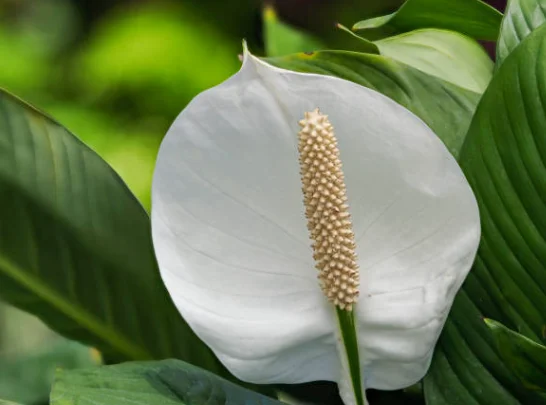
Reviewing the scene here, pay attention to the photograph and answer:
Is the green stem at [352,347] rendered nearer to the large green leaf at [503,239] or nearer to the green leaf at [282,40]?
the large green leaf at [503,239]

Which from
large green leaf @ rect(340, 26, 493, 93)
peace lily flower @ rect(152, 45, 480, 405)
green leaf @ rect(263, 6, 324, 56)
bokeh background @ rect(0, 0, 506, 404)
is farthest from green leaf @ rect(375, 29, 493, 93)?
bokeh background @ rect(0, 0, 506, 404)

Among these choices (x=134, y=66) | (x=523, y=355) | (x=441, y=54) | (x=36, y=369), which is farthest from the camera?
(x=134, y=66)

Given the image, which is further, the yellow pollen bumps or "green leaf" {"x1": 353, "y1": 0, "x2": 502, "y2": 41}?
"green leaf" {"x1": 353, "y1": 0, "x2": 502, "y2": 41}

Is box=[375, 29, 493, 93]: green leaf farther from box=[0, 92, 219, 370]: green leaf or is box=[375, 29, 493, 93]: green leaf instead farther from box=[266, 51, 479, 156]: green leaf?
box=[0, 92, 219, 370]: green leaf

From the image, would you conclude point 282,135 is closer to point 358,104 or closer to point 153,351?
point 358,104

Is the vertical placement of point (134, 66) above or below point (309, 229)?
below

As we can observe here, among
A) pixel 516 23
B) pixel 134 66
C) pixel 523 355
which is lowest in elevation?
pixel 134 66

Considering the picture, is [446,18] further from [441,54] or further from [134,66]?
[134,66]

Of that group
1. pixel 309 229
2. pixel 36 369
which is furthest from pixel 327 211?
pixel 36 369
